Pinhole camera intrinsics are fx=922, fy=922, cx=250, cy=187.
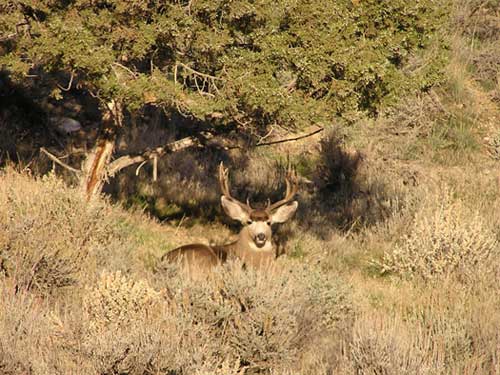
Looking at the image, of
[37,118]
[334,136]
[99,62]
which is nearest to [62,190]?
[99,62]

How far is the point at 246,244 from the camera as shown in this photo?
11617 mm

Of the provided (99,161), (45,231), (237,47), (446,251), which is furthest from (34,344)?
(446,251)

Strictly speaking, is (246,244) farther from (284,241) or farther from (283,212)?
(284,241)

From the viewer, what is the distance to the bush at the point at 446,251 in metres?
11.6

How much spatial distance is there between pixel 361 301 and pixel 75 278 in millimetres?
3197

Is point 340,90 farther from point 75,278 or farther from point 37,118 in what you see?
point 37,118

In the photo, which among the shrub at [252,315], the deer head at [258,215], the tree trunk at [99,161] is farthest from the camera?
the tree trunk at [99,161]

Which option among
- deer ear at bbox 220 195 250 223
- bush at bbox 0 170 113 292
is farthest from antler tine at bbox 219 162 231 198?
bush at bbox 0 170 113 292

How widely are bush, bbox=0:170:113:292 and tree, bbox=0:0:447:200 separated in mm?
1412

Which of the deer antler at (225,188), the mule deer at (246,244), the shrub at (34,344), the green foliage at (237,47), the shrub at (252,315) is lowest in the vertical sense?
the mule deer at (246,244)

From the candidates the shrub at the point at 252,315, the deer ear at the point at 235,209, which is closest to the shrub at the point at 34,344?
the shrub at the point at 252,315

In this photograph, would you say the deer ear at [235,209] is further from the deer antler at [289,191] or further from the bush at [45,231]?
the bush at [45,231]

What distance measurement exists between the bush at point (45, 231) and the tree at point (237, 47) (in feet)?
4.63

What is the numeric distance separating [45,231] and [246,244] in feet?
8.61
